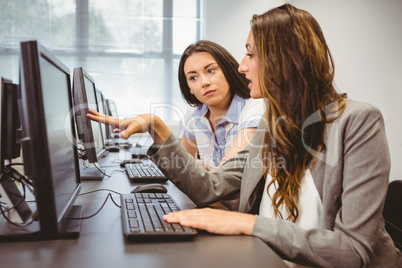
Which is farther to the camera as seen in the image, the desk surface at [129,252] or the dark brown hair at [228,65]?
the dark brown hair at [228,65]

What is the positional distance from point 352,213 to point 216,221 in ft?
0.93

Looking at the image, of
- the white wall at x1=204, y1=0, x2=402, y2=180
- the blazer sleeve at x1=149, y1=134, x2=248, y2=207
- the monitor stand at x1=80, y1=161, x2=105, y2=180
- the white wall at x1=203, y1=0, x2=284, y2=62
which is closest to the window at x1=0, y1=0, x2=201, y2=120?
the white wall at x1=203, y1=0, x2=284, y2=62

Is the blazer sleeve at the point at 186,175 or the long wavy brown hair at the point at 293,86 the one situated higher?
the long wavy brown hair at the point at 293,86

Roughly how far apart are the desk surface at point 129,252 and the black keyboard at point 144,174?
602 millimetres

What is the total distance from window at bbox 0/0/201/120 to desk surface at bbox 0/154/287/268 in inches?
134

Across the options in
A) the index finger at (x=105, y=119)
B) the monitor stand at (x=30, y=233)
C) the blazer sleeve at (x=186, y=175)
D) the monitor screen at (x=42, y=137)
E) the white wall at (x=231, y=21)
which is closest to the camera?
the monitor screen at (x=42, y=137)

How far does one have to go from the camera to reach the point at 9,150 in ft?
2.67

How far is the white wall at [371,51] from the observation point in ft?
11.0

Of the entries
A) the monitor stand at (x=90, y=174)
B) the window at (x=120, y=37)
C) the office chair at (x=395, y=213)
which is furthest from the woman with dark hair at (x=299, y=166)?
the window at (x=120, y=37)

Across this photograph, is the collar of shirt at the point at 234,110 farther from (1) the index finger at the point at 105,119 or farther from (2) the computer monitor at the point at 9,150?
(2) the computer monitor at the point at 9,150

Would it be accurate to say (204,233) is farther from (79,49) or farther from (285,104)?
(79,49)

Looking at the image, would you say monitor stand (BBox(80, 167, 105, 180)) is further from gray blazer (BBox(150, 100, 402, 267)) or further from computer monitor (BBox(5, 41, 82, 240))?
gray blazer (BBox(150, 100, 402, 267))

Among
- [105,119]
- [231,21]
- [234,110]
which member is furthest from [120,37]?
[105,119]

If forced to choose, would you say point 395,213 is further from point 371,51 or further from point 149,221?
point 371,51
